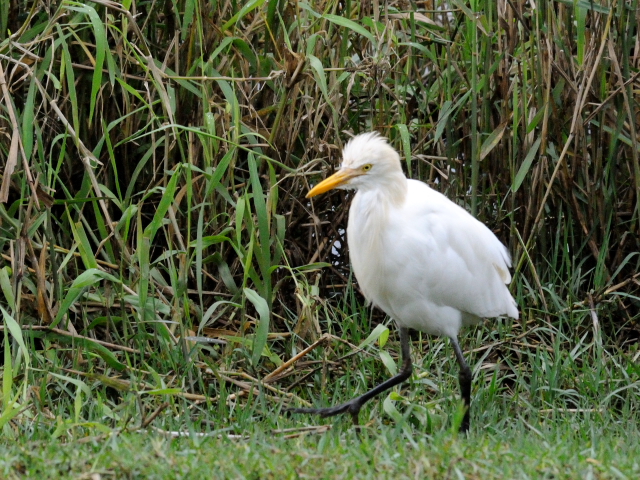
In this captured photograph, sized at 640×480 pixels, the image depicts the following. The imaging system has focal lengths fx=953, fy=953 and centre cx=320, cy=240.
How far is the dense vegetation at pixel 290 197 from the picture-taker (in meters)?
3.56

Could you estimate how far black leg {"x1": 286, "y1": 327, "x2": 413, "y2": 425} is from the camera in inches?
139

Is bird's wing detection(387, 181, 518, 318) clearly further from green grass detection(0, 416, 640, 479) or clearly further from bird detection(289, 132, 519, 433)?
green grass detection(0, 416, 640, 479)

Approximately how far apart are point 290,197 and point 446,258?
103 centimetres

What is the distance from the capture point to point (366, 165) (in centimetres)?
337

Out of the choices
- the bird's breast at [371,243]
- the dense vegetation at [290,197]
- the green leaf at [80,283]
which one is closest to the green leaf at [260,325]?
the dense vegetation at [290,197]

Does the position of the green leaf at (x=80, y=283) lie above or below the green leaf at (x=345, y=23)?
below

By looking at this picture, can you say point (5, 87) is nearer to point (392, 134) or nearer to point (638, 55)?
point (392, 134)

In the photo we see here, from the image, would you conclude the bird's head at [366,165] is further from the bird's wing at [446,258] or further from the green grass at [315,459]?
the green grass at [315,459]

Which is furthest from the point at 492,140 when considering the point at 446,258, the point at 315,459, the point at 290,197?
the point at 315,459

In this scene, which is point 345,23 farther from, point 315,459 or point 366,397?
point 315,459

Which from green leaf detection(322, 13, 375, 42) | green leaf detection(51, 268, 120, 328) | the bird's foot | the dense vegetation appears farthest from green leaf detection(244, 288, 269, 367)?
green leaf detection(322, 13, 375, 42)

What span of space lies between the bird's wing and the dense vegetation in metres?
0.27

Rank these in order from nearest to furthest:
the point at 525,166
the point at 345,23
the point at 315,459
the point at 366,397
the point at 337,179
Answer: the point at 315,459, the point at 337,179, the point at 366,397, the point at 345,23, the point at 525,166

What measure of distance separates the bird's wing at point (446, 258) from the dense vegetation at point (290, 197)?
0.27 m
